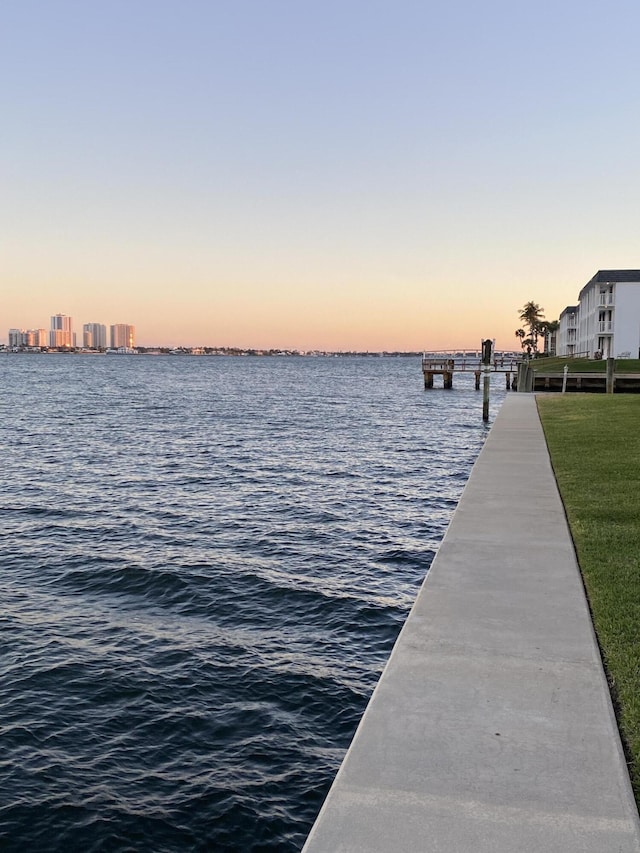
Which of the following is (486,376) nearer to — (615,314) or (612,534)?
(612,534)

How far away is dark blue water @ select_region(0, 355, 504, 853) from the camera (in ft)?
19.2

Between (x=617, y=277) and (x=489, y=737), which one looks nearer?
(x=489, y=737)

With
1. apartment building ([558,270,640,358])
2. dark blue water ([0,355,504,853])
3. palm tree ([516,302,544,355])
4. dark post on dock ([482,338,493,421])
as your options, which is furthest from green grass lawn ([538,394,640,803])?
palm tree ([516,302,544,355])

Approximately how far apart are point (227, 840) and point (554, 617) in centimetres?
327

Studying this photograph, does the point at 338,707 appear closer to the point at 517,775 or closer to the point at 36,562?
the point at 517,775

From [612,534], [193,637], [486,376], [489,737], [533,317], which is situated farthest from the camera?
[533,317]

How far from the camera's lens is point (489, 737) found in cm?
457

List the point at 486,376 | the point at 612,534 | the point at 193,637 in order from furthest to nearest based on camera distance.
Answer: the point at 486,376 → the point at 612,534 → the point at 193,637

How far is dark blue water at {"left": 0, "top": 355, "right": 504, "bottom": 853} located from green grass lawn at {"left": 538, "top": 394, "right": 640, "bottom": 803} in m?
2.45

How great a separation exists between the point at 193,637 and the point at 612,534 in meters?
5.42

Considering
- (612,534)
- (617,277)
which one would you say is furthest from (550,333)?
(612,534)

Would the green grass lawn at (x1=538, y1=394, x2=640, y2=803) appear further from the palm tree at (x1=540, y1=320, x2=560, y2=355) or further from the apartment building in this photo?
the palm tree at (x1=540, y1=320, x2=560, y2=355)

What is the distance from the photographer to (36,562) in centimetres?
1255

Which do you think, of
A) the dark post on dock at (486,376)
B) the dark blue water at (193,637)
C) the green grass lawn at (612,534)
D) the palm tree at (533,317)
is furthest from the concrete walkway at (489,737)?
the palm tree at (533,317)
